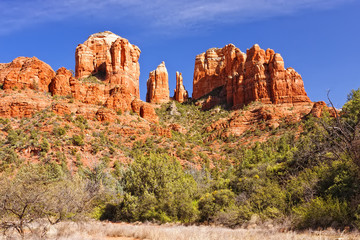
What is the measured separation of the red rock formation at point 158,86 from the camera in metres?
105

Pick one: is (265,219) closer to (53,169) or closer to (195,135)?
(53,169)

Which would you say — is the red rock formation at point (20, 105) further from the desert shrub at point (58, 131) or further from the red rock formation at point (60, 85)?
the desert shrub at point (58, 131)

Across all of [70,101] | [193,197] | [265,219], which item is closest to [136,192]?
[193,197]

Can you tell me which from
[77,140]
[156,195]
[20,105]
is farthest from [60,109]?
[156,195]

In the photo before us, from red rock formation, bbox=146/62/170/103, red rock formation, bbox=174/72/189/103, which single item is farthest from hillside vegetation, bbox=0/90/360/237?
red rock formation, bbox=174/72/189/103

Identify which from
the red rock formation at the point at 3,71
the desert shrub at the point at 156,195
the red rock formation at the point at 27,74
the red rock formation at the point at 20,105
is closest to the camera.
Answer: the desert shrub at the point at 156,195

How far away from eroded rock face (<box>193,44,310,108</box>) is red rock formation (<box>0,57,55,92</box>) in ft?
163

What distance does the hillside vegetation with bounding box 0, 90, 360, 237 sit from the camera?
12141mm

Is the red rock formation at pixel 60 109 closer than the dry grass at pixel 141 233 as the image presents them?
No

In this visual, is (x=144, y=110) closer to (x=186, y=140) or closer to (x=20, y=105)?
(x=186, y=140)

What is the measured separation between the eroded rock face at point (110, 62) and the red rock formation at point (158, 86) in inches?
582

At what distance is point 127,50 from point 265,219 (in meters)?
80.1

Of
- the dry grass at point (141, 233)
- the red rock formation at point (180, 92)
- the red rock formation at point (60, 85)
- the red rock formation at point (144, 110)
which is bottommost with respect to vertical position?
the dry grass at point (141, 233)

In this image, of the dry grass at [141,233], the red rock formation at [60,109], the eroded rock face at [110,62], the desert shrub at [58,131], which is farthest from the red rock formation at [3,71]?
the dry grass at [141,233]
